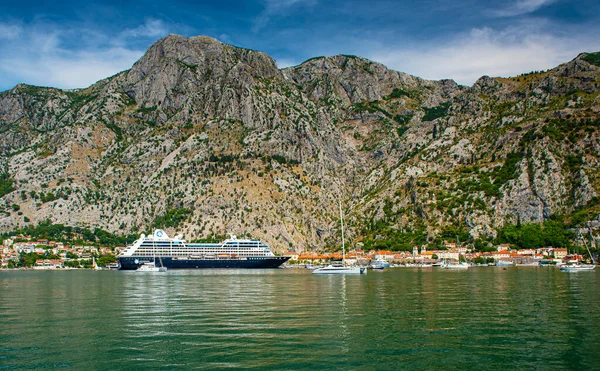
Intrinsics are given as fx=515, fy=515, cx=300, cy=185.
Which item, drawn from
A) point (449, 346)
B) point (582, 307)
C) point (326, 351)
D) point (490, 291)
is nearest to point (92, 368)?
point (326, 351)

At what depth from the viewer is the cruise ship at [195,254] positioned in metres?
176

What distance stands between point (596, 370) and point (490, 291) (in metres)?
40.7

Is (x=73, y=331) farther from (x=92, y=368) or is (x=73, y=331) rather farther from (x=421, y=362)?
(x=421, y=362)

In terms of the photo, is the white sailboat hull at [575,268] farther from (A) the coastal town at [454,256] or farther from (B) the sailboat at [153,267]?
(B) the sailboat at [153,267]

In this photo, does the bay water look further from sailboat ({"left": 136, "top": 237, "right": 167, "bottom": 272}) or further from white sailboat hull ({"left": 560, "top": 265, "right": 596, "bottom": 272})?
sailboat ({"left": 136, "top": 237, "right": 167, "bottom": 272})

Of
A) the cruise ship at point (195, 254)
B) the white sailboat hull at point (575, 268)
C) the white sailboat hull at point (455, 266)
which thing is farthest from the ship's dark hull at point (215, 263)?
the white sailboat hull at point (575, 268)

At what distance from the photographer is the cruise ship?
579 ft

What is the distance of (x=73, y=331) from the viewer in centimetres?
3638

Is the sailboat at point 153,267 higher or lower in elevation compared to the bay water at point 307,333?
lower

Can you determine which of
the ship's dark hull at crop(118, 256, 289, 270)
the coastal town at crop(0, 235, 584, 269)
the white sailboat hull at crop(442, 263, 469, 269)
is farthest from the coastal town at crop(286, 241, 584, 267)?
the white sailboat hull at crop(442, 263, 469, 269)

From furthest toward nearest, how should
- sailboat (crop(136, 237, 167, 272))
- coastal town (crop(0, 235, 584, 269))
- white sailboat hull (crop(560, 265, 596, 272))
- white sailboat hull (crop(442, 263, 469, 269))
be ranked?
coastal town (crop(0, 235, 584, 269))
sailboat (crop(136, 237, 167, 272))
white sailboat hull (crop(442, 263, 469, 269))
white sailboat hull (crop(560, 265, 596, 272))

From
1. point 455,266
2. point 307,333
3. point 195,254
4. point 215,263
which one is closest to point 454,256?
point 455,266

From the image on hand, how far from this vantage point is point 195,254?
182875mm

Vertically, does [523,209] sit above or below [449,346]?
above
